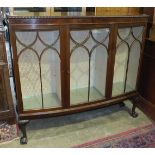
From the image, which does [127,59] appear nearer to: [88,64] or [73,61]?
[88,64]

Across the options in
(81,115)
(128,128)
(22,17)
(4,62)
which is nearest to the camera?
(22,17)

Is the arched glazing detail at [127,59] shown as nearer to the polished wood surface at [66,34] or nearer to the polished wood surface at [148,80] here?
the polished wood surface at [66,34]

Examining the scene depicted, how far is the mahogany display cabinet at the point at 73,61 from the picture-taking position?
1.40 meters

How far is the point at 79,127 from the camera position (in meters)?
1.87

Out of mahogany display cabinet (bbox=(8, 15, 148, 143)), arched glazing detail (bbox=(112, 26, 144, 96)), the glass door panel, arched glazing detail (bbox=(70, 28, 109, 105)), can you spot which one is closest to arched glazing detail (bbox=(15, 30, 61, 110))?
mahogany display cabinet (bbox=(8, 15, 148, 143))

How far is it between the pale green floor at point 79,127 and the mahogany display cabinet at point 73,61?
6.5 inches

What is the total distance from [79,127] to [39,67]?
0.69m

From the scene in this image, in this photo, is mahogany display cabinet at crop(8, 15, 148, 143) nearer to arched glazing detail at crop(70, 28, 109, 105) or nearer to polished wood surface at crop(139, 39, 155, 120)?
arched glazing detail at crop(70, 28, 109, 105)

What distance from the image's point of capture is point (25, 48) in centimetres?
140

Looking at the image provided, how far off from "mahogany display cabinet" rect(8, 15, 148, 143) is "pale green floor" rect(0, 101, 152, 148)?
17cm

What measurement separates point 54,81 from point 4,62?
0.41 m

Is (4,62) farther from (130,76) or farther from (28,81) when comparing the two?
(130,76)

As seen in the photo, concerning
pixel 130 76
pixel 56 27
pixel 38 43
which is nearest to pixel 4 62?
pixel 38 43

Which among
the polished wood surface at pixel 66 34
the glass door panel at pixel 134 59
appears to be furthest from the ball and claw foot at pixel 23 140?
the glass door panel at pixel 134 59
